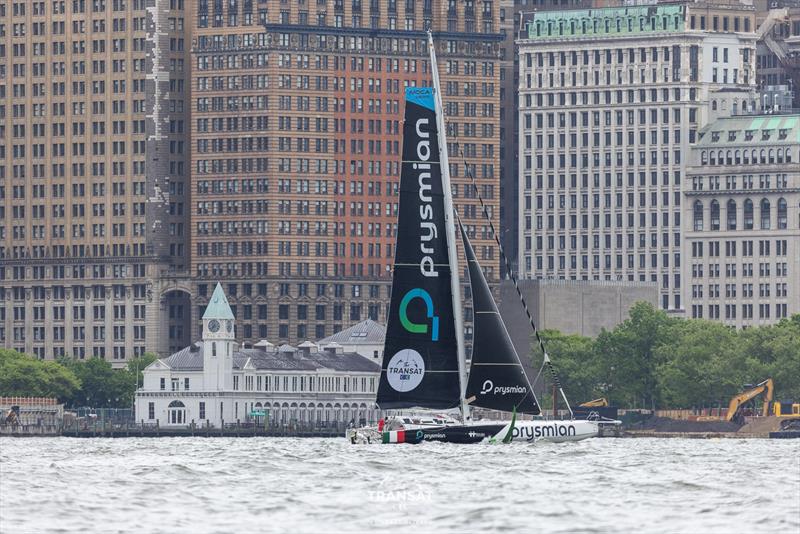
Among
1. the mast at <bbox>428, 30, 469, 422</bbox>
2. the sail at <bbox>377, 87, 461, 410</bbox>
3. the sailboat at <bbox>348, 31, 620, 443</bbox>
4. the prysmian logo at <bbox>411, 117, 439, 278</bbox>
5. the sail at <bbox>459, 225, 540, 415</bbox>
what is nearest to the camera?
the sailboat at <bbox>348, 31, 620, 443</bbox>

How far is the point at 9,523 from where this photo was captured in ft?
398

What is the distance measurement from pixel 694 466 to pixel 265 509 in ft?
157

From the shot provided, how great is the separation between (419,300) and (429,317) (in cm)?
109

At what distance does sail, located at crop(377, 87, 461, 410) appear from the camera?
17162 centimetres

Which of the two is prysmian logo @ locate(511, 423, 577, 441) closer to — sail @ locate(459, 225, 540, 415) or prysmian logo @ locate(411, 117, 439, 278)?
sail @ locate(459, 225, 540, 415)

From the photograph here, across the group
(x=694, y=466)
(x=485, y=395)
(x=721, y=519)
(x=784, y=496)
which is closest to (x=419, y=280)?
(x=485, y=395)

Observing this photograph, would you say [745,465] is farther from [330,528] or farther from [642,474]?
[330,528]

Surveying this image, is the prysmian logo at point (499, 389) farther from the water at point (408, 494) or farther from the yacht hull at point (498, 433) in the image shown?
the water at point (408, 494)

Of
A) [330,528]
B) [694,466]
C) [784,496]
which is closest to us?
[330,528]

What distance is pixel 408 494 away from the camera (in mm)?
134500

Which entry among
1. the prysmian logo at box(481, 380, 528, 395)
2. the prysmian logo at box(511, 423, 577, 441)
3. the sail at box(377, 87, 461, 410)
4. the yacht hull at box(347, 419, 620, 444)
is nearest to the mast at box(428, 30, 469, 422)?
the sail at box(377, 87, 461, 410)

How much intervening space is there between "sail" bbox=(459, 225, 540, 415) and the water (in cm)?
259

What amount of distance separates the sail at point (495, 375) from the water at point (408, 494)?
8.49 feet

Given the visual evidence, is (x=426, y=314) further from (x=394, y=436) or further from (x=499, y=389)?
(x=394, y=436)
